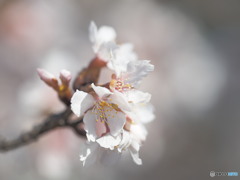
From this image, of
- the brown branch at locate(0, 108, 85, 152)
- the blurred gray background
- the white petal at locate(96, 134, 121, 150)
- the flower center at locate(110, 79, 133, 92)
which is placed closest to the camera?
the white petal at locate(96, 134, 121, 150)

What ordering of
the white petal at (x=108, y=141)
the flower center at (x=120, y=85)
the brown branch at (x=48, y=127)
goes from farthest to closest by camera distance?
the brown branch at (x=48, y=127)
the flower center at (x=120, y=85)
the white petal at (x=108, y=141)

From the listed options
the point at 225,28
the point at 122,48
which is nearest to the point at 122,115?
the point at 122,48

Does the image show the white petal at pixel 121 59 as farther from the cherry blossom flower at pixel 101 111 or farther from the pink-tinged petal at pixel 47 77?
the pink-tinged petal at pixel 47 77

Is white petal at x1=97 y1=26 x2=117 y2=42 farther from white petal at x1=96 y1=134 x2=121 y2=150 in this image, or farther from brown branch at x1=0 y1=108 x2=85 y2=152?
white petal at x1=96 y1=134 x2=121 y2=150

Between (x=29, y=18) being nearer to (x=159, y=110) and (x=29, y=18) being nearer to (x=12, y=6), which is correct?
(x=12, y=6)

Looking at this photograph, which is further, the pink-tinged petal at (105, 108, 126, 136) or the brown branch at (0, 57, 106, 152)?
the brown branch at (0, 57, 106, 152)

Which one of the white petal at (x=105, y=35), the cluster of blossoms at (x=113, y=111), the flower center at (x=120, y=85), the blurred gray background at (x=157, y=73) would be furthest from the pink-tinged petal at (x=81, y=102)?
the blurred gray background at (x=157, y=73)

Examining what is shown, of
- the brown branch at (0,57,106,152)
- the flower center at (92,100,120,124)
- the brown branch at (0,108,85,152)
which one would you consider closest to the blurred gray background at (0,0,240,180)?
the brown branch at (0,108,85,152)
